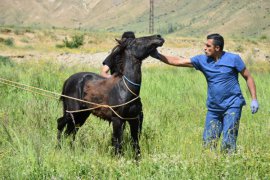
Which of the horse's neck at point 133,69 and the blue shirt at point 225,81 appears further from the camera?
the horse's neck at point 133,69

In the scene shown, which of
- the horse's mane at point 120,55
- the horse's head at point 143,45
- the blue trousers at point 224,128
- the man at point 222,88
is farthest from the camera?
the horse's mane at point 120,55

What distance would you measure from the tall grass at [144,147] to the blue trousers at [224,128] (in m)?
0.20

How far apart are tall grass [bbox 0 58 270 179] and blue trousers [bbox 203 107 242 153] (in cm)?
20

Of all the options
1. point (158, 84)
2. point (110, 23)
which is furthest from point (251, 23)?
point (158, 84)

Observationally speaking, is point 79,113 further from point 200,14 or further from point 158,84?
point 200,14

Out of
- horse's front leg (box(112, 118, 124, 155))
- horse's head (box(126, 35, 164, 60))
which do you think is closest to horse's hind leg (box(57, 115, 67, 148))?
horse's front leg (box(112, 118, 124, 155))

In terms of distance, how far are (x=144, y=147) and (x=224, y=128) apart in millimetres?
1425

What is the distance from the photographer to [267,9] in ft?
332

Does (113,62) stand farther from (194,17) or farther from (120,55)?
(194,17)

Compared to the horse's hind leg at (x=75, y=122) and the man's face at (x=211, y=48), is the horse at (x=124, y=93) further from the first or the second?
the man's face at (x=211, y=48)

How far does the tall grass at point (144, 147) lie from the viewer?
5113mm

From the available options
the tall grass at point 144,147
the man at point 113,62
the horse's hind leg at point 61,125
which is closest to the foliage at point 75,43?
the tall grass at point 144,147

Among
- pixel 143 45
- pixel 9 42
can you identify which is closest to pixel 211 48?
pixel 143 45

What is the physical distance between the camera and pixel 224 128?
6320mm
